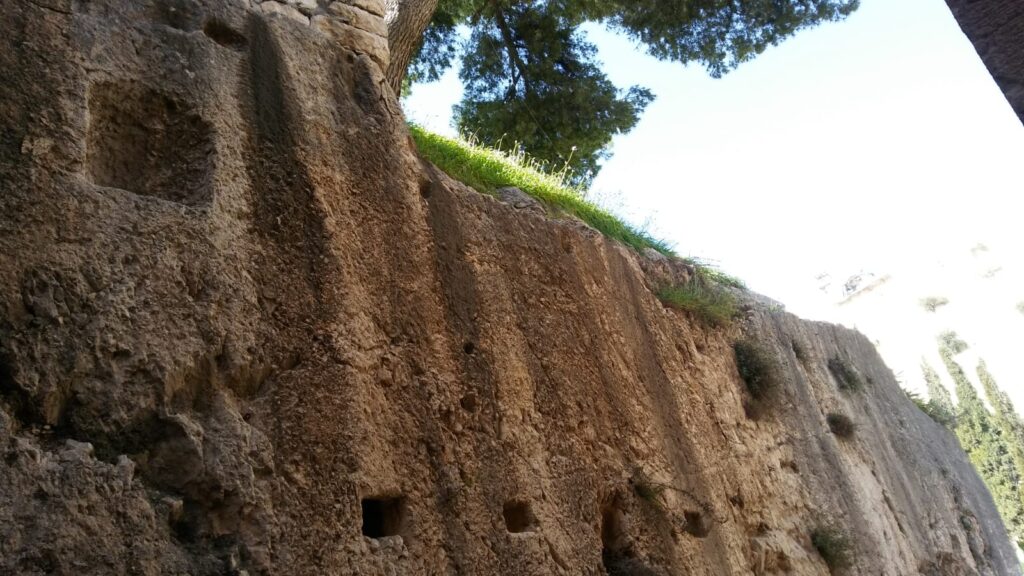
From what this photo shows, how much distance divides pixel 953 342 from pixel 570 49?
104 ft

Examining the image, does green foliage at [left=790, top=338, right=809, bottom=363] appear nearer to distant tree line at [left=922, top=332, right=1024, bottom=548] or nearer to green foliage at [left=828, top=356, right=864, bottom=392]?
green foliage at [left=828, top=356, right=864, bottom=392]

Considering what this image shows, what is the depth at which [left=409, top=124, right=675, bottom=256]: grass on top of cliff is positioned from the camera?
5.47 m

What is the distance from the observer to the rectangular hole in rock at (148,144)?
3186 millimetres

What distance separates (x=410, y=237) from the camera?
4.03m

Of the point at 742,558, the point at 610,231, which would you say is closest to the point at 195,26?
the point at 610,231

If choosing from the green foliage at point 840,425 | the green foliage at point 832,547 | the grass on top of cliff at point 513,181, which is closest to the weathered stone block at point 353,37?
the grass on top of cliff at point 513,181

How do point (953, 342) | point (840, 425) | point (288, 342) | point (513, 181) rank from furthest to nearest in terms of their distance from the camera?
point (953, 342) < point (840, 425) < point (513, 181) < point (288, 342)

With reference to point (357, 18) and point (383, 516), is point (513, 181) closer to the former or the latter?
point (357, 18)

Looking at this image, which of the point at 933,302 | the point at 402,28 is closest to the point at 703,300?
the point at 402,28

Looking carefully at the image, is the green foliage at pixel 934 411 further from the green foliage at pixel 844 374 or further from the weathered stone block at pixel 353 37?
the weathered stone block at pixel 353 37

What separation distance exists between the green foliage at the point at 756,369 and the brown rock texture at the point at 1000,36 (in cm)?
480

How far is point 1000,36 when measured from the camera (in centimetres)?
239

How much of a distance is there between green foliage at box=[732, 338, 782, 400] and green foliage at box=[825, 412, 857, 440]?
4.01 feet

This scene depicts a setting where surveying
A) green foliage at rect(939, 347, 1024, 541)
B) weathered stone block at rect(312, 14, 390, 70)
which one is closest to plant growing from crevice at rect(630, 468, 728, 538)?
weathered stone block at rect(312, 14, 390, 70)
